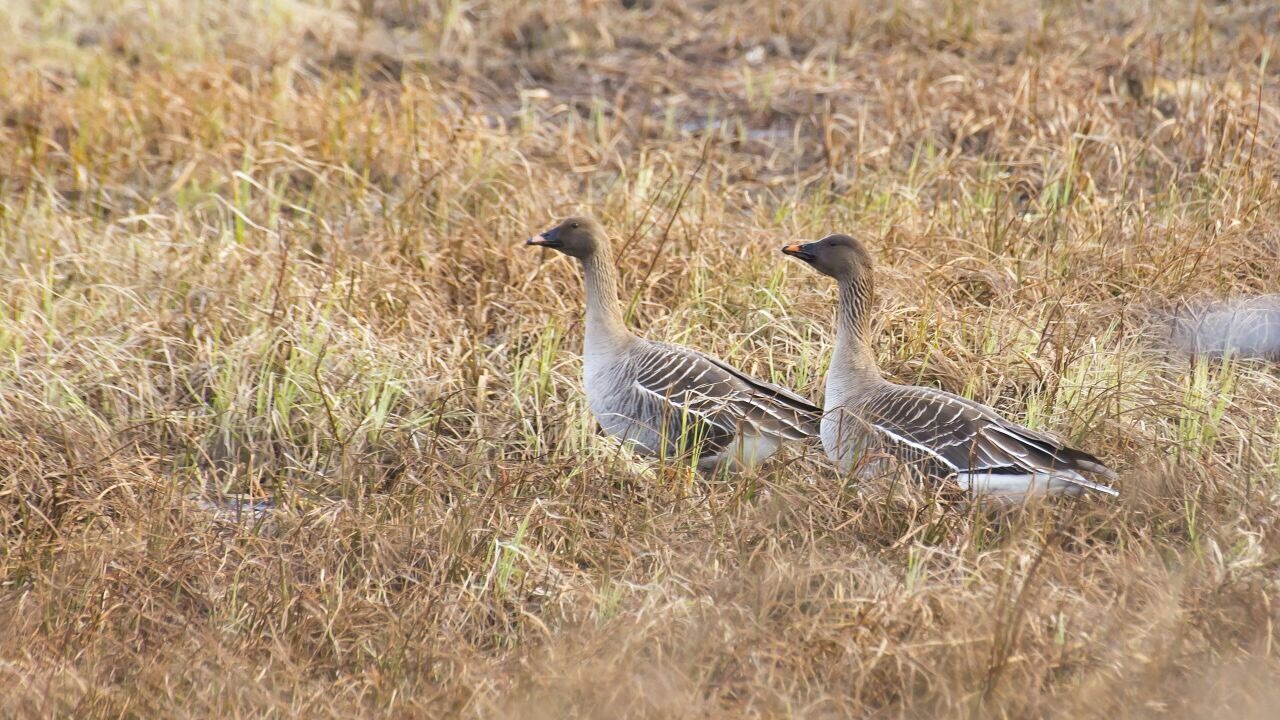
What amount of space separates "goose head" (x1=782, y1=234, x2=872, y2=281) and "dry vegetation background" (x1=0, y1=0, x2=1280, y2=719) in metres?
0.71

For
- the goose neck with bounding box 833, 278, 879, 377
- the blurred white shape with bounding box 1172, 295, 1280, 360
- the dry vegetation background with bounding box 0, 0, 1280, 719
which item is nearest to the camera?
the dry vegetation background with bounding box 0, 0, 1280, 719

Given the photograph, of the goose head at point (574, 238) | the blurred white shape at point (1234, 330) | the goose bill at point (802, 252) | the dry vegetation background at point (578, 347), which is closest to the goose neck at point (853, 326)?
the goose bill at point (802, 252)

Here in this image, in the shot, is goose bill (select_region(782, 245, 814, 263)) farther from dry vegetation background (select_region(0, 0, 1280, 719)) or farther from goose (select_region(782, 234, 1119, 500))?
dry vegetation background (select_region(0, 0, 1280, 719))

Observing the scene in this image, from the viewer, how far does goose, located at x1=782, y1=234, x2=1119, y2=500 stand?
4.60 meters

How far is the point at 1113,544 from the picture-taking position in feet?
15.0

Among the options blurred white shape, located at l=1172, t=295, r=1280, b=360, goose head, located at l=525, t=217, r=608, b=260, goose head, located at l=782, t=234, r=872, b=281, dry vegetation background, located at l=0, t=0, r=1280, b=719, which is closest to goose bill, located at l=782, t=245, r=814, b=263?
goose head, located at l=782, t=234, r=872, b=281

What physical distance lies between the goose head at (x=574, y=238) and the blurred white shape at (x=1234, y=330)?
256 cm

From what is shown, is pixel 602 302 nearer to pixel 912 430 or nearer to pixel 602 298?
pixel 602 298

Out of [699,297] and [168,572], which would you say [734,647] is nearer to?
[168,572]

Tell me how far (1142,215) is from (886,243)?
1.26 meters

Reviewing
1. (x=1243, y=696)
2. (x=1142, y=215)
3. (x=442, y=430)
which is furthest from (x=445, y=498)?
(x=1142, y=215)

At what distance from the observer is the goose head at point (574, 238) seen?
577 cm

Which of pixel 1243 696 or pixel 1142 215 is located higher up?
pixel 1142 215

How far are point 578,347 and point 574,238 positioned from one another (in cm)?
70
